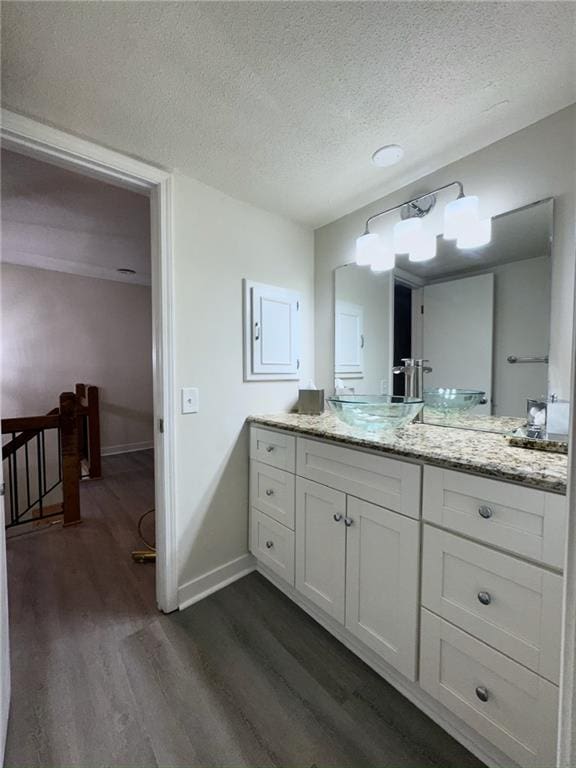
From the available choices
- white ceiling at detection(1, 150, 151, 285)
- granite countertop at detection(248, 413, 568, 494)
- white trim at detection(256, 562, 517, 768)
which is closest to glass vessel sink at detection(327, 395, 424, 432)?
granite countertop at detection(248, 413, 568, 494)

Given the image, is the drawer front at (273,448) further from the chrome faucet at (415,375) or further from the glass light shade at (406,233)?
the glass light shade at (406,233)

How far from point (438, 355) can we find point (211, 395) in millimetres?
1182

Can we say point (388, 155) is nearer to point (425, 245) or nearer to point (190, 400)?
point (425, 245)

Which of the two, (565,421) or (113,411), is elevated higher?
(565,421)

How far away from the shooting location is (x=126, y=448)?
442 centimetres

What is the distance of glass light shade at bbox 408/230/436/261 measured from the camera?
1.52 meters

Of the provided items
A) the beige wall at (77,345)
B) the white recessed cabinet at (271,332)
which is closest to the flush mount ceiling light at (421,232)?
the white recessed cabinet at (271,332)

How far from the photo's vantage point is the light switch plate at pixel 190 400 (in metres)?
1.56

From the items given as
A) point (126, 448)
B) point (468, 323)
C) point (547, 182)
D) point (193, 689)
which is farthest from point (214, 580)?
point (126, 448)

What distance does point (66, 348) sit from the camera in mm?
3932

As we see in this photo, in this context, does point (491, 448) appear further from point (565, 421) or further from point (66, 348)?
point (66, 348)

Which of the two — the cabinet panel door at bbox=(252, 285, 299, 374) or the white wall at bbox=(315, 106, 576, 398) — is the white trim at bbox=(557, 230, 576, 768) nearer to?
the white wall at bbox=(315, 106, 576, 398)

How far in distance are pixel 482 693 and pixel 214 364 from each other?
1581mm

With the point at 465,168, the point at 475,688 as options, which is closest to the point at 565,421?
the point at 475,688
